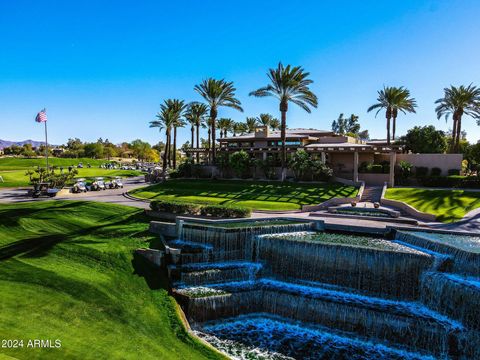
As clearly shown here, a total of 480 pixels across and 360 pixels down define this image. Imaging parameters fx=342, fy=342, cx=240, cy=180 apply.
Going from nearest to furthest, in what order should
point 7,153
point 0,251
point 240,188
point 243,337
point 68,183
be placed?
point 243,337 < point 0,251 < point 240,188 < point 68,183 < point 7,153

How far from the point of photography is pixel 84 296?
14859 millimetres

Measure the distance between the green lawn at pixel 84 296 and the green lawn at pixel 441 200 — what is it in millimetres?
22885

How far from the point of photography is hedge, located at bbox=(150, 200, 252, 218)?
2661 cm

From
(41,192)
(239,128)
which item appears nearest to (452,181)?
(41,192)

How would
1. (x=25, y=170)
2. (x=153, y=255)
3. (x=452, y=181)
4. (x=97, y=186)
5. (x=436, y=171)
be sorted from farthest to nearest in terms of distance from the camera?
(x=25, y=170)
(x=97, y=186)
(x=436, y=171)
(x=452, y=181)
(x=153, y=255)

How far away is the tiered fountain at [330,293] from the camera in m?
14.5

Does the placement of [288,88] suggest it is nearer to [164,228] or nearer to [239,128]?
[164,228]

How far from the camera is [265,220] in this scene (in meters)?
25.9

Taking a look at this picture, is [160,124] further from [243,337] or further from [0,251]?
[243,337]

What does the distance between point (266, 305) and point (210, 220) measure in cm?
876

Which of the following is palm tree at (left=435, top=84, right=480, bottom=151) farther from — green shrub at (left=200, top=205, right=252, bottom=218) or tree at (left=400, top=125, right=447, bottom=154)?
green shrub at (left=200, top=205, right=252, bottom=218)

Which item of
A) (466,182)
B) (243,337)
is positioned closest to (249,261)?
(243,337)

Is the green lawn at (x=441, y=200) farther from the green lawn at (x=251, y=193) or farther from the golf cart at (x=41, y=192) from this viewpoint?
the golf cart at (x=41, y=192)

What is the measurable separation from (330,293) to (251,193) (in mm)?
22816
